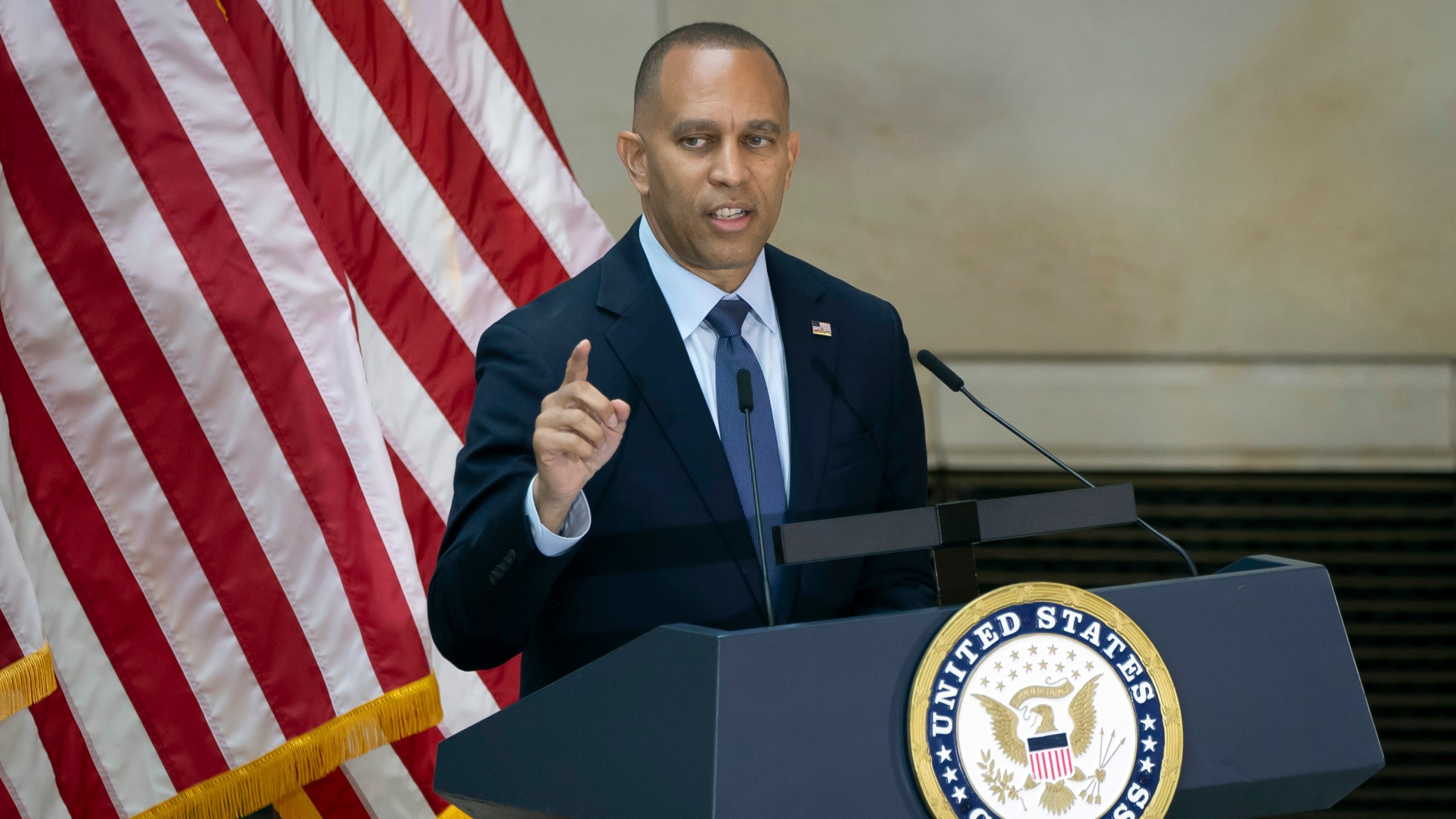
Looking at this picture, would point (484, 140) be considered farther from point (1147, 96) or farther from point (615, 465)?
point (1147, 96)

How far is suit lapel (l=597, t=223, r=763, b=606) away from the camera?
1706 mm

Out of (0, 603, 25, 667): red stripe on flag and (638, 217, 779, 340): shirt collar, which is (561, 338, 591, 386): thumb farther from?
(0, 603, 25, 667): red stripe on flag

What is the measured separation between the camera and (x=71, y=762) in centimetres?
269

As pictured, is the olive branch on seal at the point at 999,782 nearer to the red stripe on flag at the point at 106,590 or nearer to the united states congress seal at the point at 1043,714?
the united states congress seal at the point at 1043,714

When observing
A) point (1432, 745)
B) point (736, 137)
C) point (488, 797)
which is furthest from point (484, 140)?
point (1432, 745)

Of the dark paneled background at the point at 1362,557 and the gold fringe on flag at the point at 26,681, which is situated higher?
the gold fringe on flag at the point at 26,681

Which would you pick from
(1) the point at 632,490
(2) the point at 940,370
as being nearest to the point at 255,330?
(1) the point at 632,490

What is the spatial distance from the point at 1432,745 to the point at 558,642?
381cm

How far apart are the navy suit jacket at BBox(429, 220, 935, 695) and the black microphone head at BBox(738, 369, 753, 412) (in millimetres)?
294

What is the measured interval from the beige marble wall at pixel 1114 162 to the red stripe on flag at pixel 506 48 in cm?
117

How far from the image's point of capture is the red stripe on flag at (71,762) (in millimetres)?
2686

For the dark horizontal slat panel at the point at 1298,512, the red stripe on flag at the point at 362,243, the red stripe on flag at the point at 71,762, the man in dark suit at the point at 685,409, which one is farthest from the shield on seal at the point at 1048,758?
the dark horizontal slat panel at the point at 1298,512

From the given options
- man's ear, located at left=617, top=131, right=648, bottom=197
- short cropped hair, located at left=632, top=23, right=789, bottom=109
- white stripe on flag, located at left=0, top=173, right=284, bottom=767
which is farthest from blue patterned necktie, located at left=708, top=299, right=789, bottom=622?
white stripe on flag, located at left=0, top=173, right=284, bottom=767

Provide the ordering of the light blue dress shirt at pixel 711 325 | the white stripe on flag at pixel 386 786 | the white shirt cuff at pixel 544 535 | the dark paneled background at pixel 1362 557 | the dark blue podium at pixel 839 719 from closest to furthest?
the dark blue podium at pixel 839 719 < the white shirt cuff at pixel 544 535 < the light blue dress shirt at pixel 711 325 < the white stripe on flag at pixel 386 786 < the dark paneled background at pixel 1362 557
